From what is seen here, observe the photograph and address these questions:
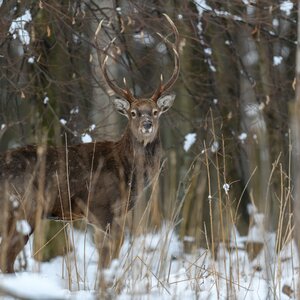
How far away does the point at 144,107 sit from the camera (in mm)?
7621

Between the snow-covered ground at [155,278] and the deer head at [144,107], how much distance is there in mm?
1605

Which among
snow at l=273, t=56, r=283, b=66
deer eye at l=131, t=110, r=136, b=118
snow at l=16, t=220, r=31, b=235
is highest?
snow at l=273, t=56, r=283, b=66

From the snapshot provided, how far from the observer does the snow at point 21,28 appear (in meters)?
7.42

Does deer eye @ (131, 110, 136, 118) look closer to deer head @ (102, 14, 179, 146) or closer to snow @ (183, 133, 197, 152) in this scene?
deer head @ (102, 14, 179, 146)

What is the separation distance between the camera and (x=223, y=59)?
10727 millimetres

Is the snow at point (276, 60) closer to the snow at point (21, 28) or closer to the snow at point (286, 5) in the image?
the snow at point (286, 5)

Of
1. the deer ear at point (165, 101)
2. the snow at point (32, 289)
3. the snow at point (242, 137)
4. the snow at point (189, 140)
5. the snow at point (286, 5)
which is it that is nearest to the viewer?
the snow at point (32, 289)

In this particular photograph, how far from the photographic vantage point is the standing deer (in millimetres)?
6859

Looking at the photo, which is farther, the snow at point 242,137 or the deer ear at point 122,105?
the snow at point 242,137

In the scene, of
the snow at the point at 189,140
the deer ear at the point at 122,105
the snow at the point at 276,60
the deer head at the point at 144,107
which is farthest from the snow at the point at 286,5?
the deer ear at the point at 122,105

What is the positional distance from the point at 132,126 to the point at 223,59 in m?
3.44

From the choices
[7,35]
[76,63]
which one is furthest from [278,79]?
[7,35]

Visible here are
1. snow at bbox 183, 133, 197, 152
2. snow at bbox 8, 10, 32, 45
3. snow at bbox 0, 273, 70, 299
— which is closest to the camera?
snow at bbox 0, 273, 70, 299

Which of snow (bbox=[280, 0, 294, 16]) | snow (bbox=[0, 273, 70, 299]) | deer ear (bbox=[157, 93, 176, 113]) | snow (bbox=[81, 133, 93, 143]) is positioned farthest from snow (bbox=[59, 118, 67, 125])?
snow (bbox=[0, 273, 70, 299])
